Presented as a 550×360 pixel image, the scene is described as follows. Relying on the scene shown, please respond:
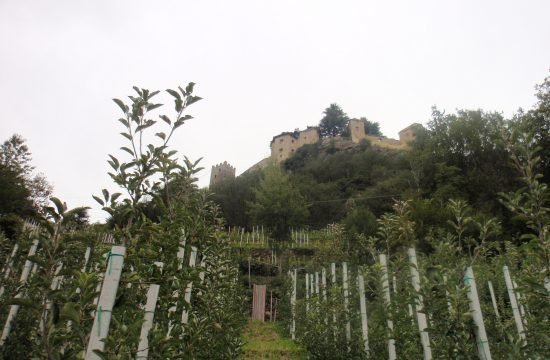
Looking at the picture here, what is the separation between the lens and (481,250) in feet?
8.18

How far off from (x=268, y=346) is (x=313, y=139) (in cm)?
5755

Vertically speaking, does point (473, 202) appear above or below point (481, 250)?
above

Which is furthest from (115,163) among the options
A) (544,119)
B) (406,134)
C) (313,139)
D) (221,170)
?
(313,139)

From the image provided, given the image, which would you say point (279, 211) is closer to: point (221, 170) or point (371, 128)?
point (221, 170)

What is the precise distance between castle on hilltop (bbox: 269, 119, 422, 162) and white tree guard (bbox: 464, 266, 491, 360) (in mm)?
51976

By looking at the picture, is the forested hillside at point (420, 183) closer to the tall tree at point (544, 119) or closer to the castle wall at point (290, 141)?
the tall tree at point (544, 119)

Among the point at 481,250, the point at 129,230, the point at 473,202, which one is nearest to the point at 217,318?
the point at 129,230

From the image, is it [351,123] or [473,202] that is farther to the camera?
[351,123]

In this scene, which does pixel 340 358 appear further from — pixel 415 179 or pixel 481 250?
pixel 415 179

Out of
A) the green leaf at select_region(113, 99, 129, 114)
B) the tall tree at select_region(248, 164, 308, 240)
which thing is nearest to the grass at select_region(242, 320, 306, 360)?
the green leaf at select_region(113, 99, 129, 114)

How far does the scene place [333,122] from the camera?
6450 centimetres

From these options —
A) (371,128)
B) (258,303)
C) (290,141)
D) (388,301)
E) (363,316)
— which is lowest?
(363,316)

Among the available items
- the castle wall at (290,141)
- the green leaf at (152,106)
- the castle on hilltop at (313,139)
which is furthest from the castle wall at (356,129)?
the green leaf at (152,106)

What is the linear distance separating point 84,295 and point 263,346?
6.69m
